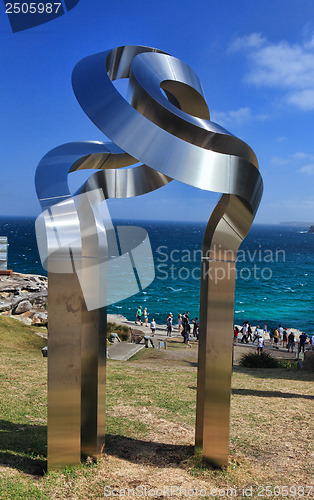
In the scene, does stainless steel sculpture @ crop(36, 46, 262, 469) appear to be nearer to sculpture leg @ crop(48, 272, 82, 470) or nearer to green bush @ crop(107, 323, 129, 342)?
sculpture leg @ crop(48, 272, 82, 470)

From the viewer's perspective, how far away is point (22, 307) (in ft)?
83.3

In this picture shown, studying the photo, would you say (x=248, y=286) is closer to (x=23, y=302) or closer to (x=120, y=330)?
(x=120, y=330)

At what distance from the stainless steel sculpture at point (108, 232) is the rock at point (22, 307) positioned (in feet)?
65.5

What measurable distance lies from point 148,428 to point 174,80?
6472 mm

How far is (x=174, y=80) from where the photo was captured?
6355mm

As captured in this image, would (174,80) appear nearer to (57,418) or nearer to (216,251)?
(216,251)

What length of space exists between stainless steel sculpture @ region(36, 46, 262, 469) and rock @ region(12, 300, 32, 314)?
1995 centimetres

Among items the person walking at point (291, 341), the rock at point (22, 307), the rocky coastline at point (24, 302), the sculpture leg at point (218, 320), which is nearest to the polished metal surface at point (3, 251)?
the rocky coastline at point (24, 302)

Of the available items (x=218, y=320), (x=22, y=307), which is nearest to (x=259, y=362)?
(x=218, y=320)

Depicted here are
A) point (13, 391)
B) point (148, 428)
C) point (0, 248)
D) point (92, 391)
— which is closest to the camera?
point (92, 391)

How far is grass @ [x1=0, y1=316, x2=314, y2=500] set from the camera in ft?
19.7

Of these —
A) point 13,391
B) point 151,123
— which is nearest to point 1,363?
point 13,391

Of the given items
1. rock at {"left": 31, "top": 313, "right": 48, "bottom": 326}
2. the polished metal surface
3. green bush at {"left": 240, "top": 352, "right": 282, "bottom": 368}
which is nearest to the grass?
green bush at {"left": 240, "top": 352, "right": 282, "bottom": 368}

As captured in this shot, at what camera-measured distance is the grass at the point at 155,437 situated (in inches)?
237
